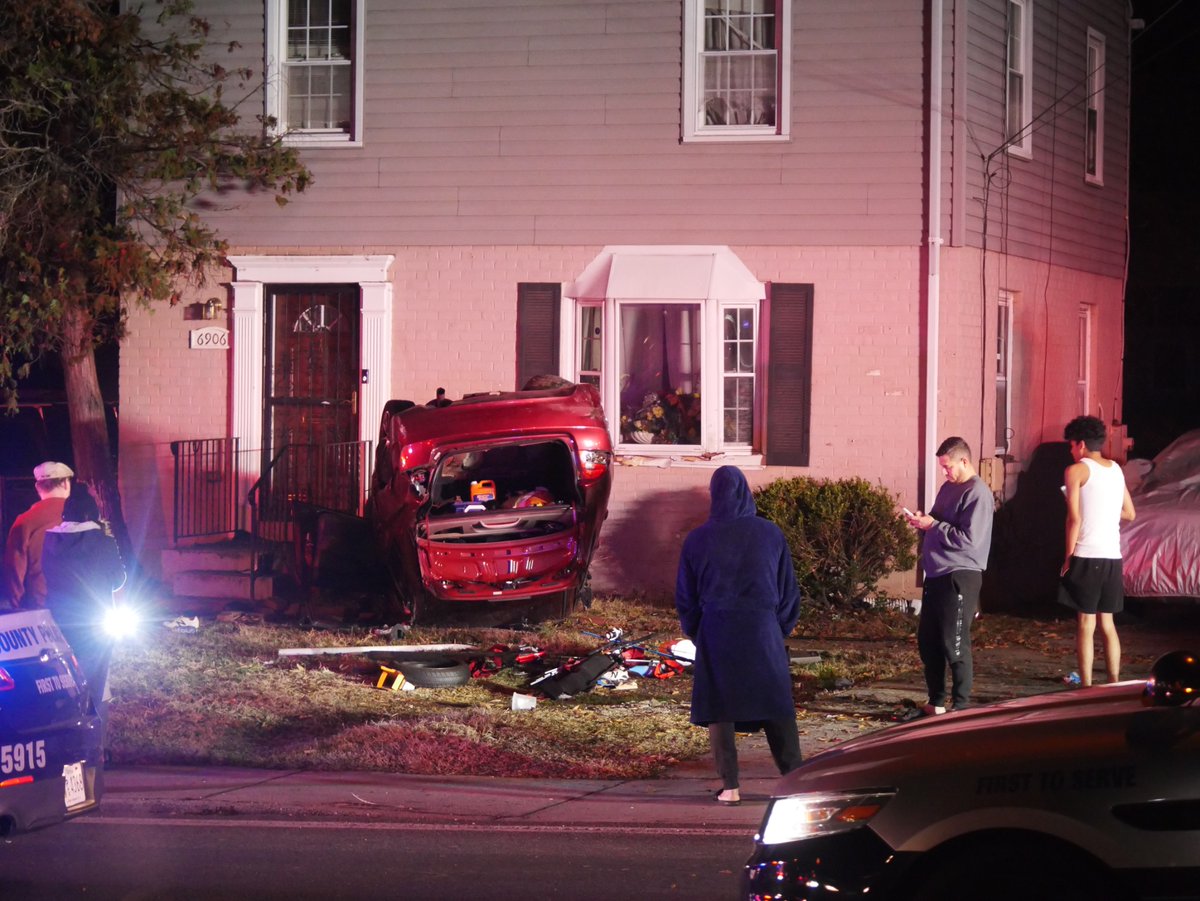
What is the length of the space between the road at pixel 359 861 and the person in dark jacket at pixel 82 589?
1.44 metres

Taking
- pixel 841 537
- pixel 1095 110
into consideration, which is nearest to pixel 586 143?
pixel 841 537

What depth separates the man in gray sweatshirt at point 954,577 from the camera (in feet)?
29.7

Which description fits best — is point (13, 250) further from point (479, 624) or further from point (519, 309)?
point (479, 624)

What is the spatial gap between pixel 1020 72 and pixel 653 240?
14.3 feet

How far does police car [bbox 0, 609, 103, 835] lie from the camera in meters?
5.96

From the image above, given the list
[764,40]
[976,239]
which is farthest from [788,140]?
[976,239]

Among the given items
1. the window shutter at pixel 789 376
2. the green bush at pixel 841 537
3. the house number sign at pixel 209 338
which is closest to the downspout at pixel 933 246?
the green bush at pixel 841 537

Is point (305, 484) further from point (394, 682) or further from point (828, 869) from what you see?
point (828, 869)

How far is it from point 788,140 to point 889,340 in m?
2.23

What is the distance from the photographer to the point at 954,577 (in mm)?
9086

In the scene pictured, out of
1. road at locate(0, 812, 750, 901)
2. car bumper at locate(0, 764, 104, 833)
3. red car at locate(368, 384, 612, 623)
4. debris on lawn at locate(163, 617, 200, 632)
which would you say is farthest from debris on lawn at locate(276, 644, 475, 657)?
car bumper at locate(0, 764, 104, 833)

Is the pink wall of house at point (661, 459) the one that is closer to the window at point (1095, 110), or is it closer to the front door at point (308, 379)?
the front door at point (308, 379)

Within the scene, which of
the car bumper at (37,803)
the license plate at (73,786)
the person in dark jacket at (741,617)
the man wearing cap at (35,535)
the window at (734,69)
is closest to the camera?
the car bumper at (37,803)

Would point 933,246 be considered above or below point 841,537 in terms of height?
above
